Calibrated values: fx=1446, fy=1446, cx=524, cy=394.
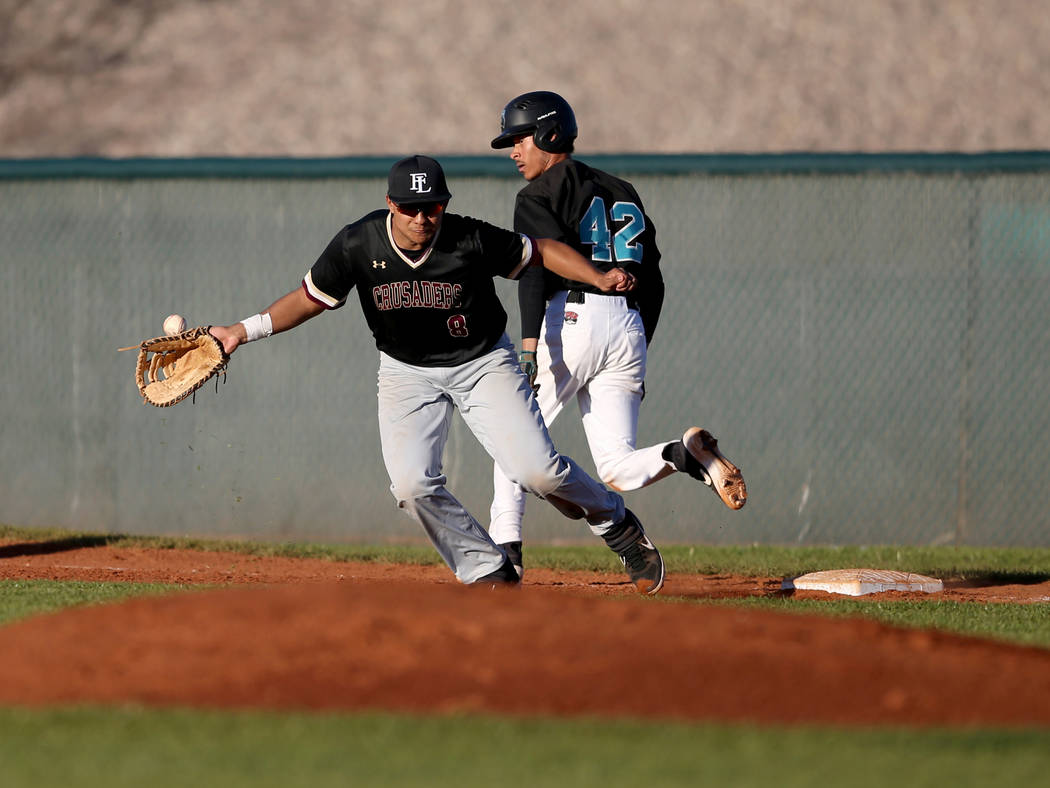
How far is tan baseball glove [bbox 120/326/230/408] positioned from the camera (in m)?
6.10

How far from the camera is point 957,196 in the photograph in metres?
9.33

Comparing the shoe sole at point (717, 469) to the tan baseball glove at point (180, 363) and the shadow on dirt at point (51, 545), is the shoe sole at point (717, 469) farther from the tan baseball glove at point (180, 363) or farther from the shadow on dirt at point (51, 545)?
the shadow on dirt at point (51, 545)

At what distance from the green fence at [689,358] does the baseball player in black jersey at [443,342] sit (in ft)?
11.2

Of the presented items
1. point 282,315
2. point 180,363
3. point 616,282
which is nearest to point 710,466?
point 616,282

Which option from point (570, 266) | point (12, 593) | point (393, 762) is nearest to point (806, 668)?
point (393, 762)

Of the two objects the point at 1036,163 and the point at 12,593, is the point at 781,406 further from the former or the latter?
the point at 12,593

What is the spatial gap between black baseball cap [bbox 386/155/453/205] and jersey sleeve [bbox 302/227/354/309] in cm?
38

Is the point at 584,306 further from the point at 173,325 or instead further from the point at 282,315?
the point at 173,325

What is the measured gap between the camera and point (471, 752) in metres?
3.08

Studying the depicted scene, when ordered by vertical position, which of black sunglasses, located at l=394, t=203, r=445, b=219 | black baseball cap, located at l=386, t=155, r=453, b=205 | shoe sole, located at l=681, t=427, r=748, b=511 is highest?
black baseball cap, located at l=386, t=155, r=453, b=205

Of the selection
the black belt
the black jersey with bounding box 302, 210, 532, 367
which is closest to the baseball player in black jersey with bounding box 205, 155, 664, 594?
the black jersey with bounding box 302, 210, 532, 367

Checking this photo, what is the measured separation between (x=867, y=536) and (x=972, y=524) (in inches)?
26.5

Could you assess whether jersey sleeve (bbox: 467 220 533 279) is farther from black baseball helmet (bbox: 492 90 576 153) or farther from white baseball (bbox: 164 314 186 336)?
white baseball (bbox: 164 314 186 336)

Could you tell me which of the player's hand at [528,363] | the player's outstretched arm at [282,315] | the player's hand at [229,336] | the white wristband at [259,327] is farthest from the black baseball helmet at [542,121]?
the player's hand at [229,336]
